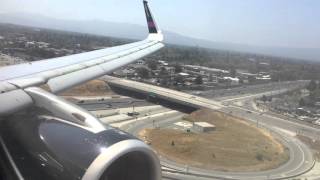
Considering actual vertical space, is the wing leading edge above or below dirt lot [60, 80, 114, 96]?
above

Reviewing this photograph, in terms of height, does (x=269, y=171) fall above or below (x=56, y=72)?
below

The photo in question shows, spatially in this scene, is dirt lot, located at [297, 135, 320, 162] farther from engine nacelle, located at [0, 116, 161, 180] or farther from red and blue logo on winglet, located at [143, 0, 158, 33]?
engine nacelle, located at [0, 116, 161, 180]

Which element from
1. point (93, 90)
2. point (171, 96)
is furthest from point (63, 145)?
point (93, 90)

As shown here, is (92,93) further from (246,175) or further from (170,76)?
(246,175)

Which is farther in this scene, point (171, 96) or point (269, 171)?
point (171, 96)

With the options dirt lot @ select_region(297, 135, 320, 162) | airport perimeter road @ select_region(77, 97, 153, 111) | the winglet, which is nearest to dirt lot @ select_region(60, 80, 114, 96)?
airport perimeter road @ select_region(77, 97, 153, 111)

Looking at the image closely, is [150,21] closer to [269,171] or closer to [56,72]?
[56,72]
